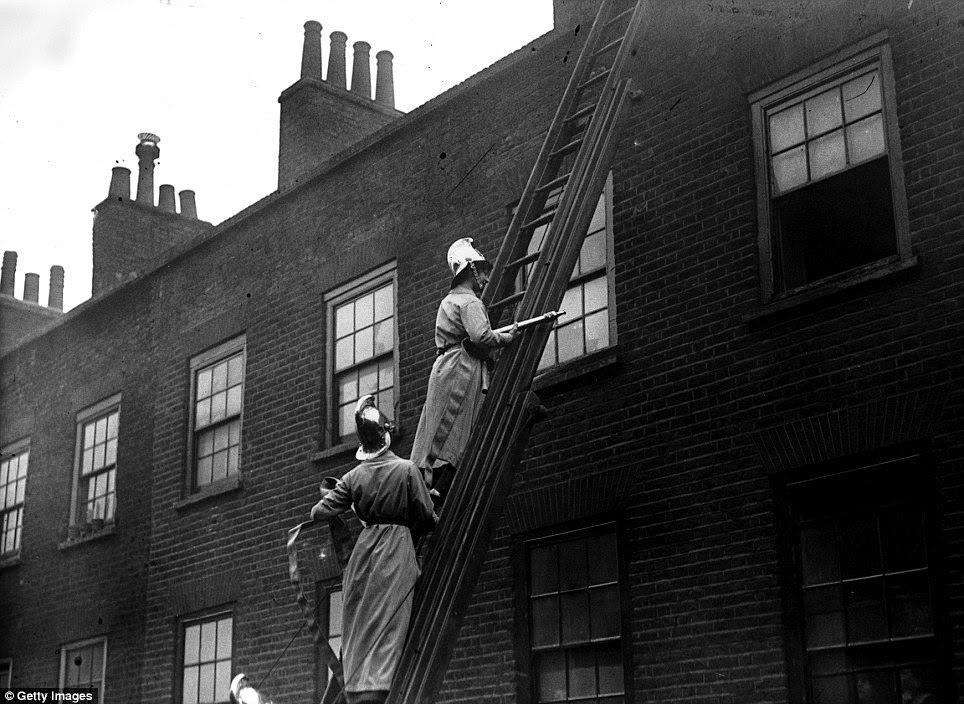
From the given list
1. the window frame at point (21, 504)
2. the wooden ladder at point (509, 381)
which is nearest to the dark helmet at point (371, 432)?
the wooden ladder at point (509, 381)

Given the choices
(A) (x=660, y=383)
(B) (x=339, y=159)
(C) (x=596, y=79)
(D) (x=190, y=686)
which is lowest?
(D) (x=190, y=686)

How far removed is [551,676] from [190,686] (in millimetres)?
5614

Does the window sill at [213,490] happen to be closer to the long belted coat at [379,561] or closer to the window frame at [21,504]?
the window frame at [21,504]

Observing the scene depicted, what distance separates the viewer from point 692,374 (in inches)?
407

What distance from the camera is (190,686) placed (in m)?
15.1

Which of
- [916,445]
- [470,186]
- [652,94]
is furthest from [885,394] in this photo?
[470,186]

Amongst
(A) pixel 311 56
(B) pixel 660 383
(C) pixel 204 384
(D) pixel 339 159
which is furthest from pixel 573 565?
(A) pixel 311 56

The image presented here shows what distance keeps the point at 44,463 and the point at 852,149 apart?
12504 mm

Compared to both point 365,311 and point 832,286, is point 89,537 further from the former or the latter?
point 832,286

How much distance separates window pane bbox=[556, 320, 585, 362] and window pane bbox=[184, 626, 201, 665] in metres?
5.86

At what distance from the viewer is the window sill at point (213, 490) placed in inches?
587

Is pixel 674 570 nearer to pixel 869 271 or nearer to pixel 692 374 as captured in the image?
pixel 692 374

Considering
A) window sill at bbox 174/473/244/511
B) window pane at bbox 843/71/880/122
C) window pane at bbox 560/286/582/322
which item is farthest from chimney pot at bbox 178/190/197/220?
window pane at bbox 843/71/880/122

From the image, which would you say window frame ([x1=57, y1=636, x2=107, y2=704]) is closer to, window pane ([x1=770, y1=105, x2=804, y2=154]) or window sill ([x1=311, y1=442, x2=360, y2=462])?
window sill ([x1=311, y1=442, x2=360, y2=462])
